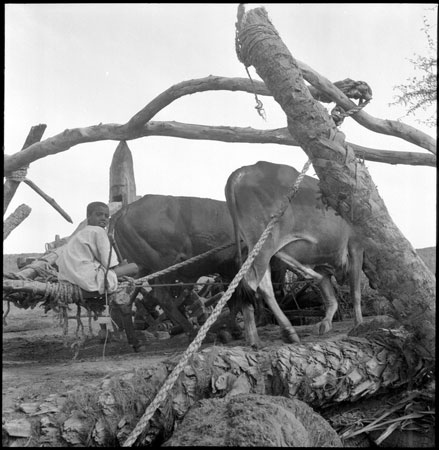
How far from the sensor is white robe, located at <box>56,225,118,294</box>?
19.7ft

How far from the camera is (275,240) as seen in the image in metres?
6.62

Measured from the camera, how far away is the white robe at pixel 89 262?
602 cm

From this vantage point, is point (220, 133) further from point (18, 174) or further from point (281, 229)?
point (18, 174)

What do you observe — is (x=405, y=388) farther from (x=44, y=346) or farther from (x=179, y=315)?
(x=44, y=346)

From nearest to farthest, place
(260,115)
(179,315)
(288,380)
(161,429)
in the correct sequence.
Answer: (161,429) → (288,380) → (260,115) → (179,315)

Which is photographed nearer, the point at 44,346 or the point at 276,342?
the point at 276,342

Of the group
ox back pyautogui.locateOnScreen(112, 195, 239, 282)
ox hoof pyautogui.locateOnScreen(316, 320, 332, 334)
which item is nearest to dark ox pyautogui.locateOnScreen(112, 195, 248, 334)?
ox back pyautogui.locateOnScreen(112, 195, 239, 282)

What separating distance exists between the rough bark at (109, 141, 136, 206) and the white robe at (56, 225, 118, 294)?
104 inches

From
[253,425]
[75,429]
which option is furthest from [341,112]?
[75,429]

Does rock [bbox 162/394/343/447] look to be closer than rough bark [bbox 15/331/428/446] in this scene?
Yes

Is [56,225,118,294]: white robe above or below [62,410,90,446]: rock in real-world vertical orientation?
above

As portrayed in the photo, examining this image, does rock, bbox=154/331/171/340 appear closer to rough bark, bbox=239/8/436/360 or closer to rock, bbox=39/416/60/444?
rough bark, bbox=239/8/436/360

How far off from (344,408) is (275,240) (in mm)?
2276

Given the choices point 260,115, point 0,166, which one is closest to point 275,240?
point 260,115
